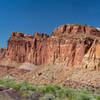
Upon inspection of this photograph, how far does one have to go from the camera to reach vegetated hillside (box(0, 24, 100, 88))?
144 feet

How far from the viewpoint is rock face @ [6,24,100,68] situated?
49.7 m

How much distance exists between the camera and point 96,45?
157ft

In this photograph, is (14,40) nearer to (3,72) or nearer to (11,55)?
(11,55)

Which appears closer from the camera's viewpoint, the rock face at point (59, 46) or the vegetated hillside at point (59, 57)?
the vegetated hillside at point (59, 57)

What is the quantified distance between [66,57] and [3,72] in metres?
25.9

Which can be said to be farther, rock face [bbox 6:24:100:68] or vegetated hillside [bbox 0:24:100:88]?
rock face [bbox 6:24:100:68]

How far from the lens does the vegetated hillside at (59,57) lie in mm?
43781

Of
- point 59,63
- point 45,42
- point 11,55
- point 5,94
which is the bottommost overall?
point 5,94

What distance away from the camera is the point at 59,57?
55875mm

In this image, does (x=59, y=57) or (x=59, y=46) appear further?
(x=59, y=46)

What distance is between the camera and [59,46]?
189 feet

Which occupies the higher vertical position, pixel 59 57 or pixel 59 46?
pixel 59 46

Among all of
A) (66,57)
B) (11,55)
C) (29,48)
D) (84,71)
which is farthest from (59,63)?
(11,55)

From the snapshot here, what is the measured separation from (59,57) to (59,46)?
4.21 metres
